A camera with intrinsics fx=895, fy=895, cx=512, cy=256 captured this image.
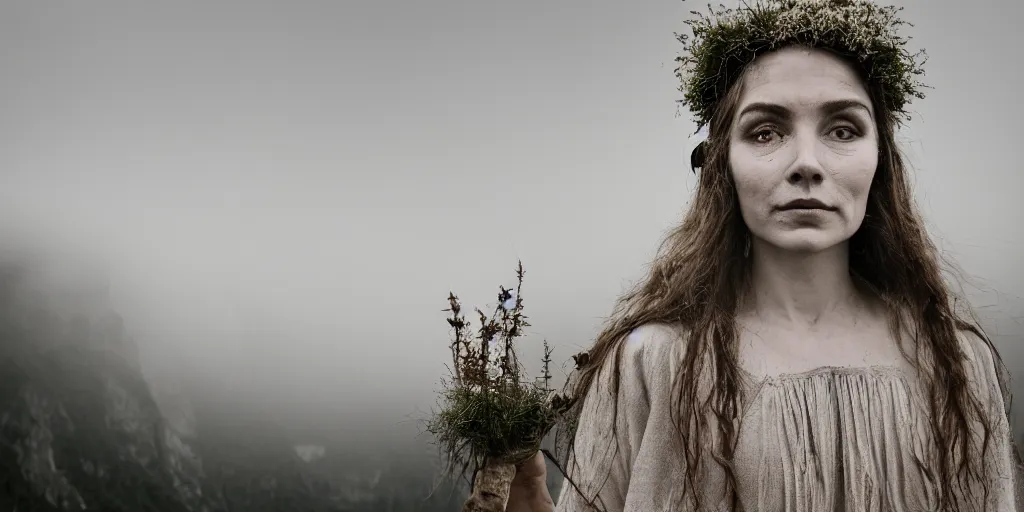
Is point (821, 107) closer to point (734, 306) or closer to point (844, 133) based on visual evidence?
point (844, 133)

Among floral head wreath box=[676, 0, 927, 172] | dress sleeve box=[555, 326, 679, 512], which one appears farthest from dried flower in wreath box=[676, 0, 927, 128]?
dress sleeve box=[555, 326, 679, 512]

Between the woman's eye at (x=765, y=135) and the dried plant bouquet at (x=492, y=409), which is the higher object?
the woman's eye at (x=765, y=135)

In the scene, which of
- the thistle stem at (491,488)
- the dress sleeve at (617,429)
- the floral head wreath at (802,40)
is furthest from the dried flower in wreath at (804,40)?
the thistle stem at (491,488)

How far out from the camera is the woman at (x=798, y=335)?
212cm

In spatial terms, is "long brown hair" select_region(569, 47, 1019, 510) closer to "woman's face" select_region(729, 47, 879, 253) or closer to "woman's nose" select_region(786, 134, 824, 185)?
→ "woman's face" select_region(729, 47, 879, 253)

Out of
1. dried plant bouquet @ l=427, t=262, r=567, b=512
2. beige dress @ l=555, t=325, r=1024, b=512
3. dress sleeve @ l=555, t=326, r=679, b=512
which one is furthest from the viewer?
dried plant bouquet @ l=427, t=262, r=567, b=512

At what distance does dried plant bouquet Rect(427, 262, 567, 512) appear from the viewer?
275 centimetres

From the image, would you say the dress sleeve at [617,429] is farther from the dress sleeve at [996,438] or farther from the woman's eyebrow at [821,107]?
the dress sleeve at [996,438]

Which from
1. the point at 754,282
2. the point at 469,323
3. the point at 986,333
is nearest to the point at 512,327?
the point at 469,323

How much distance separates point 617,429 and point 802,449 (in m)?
0.45

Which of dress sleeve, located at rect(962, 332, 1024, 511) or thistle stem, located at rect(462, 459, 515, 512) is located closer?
dress sleeve, located at rect(962, 332, 1024, 511)

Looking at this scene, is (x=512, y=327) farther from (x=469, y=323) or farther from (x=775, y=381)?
(x=775, y=381)

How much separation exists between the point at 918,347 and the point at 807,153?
583 millimetres

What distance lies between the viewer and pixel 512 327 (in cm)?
287
